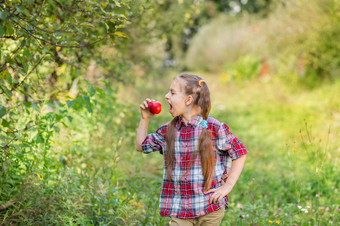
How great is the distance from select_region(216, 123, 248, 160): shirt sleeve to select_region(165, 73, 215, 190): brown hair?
66mm

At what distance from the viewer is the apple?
2471 millimetres

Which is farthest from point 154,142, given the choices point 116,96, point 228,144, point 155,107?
point 116,96

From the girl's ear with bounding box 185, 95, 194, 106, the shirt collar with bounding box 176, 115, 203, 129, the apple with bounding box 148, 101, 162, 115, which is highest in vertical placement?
the girl's ear with bounding box 185, 95, 194, 106

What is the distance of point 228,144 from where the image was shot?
2.42m

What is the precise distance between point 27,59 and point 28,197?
962 mm

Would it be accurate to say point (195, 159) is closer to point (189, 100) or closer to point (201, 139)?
point (201, 139)

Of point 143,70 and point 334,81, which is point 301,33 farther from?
point 143,70

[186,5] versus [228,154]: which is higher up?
[186,5]

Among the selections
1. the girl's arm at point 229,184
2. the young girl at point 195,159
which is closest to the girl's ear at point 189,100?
the young girl at point 195,159

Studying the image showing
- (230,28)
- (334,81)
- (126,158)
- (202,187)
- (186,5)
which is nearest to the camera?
(202,187)

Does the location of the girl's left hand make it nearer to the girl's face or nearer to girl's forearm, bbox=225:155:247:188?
girl's forearm, bbox=225:155:247:188

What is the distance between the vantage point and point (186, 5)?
7281 millimetres

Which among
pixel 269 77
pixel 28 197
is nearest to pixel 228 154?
pixel 28 197

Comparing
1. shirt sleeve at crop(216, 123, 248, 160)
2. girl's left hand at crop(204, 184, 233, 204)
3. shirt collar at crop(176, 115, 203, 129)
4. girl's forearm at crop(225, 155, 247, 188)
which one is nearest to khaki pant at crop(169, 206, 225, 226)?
girl's left hand at crop(204, 184, 233, 204)
